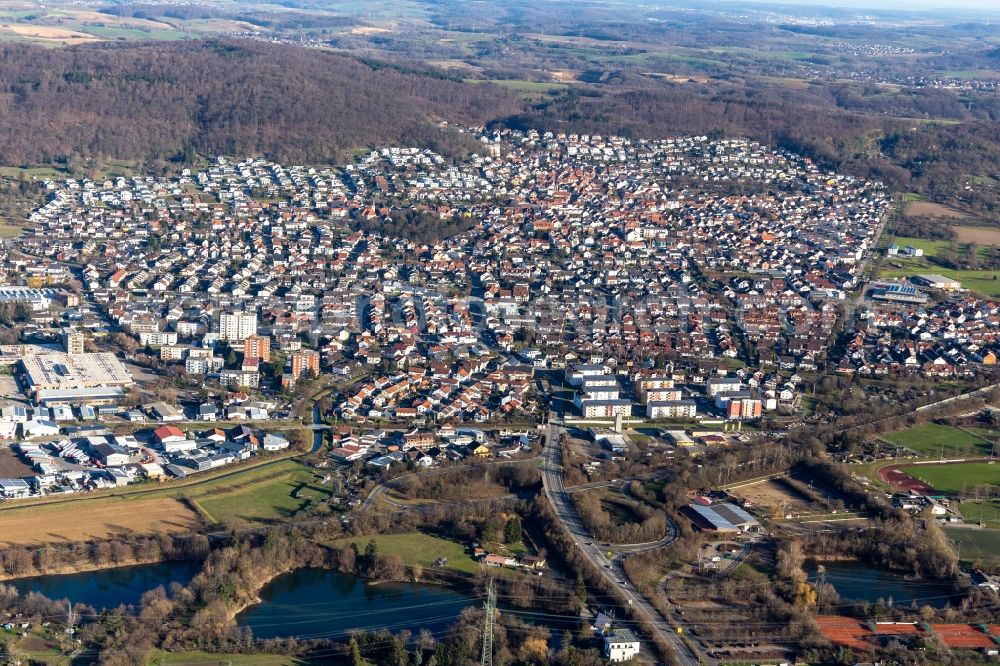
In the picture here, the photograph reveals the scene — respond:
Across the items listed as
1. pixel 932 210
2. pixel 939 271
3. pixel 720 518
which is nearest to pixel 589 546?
pixel 720 518

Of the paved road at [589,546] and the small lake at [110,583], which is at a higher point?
the paved road at [589,546]

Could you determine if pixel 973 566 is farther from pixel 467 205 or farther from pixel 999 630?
pixel 467 205

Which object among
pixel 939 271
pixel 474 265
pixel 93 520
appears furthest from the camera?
pixel 939 271

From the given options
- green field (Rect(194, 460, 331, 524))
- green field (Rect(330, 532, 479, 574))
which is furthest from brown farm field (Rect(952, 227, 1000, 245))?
green field (Rect(330, 532, 479, 574))

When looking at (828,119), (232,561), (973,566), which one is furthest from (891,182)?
(232,561)

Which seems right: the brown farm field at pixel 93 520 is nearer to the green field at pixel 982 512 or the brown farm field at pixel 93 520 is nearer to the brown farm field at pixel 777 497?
the brown farm field at pixel 777 497

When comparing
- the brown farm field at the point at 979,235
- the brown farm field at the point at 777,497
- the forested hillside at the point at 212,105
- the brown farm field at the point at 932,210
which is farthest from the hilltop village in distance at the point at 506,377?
the forested hillside at the point at 212,105

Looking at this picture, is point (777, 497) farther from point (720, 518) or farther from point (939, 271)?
point (939, 271)
